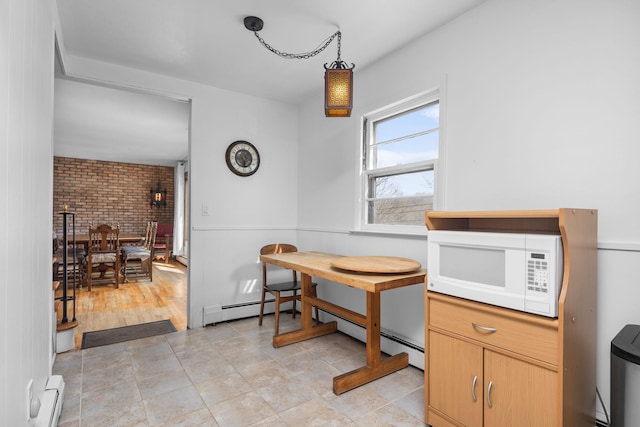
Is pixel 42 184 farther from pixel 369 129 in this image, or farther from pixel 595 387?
pixel 595 387

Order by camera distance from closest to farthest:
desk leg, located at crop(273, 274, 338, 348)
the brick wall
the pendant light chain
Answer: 1. the pendant light chain
2. desk leg, located at crop(273, 274, 338, 348)
3. the brick wall

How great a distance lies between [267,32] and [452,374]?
7.97 feet

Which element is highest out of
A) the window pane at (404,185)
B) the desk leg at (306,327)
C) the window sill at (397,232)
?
the window pane at (404,185)

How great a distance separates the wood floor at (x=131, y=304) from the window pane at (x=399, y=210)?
7.17ft

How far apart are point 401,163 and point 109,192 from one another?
7.50 metres

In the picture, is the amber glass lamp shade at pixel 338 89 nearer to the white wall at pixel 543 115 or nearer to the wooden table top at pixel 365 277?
the white wall at pixel 543 115

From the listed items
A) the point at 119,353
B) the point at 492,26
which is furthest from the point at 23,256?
the point at 492,26

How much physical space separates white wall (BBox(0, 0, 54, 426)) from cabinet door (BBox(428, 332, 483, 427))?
1679 mm

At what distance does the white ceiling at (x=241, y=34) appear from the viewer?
208 cm

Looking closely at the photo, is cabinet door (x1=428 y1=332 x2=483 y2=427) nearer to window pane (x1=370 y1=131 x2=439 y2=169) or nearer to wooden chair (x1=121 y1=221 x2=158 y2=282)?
window pane (x1=370 y1=131 x2=439 y2=169)

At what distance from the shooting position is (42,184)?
172cm

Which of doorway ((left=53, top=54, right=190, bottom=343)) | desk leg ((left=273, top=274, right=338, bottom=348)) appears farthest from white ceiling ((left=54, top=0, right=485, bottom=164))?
desk leg ((left=273, top=274, right=338, bottom=348))

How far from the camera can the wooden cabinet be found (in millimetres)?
1279

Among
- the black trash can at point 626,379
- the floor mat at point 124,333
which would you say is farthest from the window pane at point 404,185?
the floor mat at point 124,333
